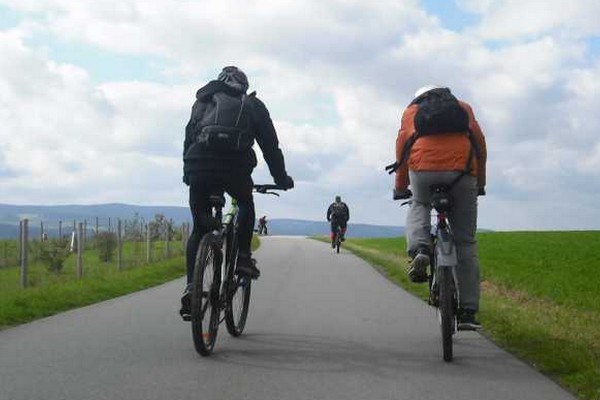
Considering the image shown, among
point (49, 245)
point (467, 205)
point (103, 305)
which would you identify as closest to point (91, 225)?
point (49, 245)

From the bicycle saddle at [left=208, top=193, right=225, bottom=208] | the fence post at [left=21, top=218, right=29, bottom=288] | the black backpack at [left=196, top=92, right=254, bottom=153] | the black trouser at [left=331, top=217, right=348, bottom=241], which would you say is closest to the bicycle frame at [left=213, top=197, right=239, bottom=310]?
the bicycle saddle at [left=208, top=193, right=225, bottom=208]

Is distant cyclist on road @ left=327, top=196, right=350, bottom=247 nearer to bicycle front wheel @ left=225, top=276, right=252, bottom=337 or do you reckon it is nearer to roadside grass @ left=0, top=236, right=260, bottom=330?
roadside grass @ left=0, top=236, right=260, bottom=330

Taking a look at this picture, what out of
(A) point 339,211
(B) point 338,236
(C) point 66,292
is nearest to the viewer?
(C) point 66,292

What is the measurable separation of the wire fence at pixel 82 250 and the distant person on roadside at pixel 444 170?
29.4 feet

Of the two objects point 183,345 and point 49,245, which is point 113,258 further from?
point 183,345

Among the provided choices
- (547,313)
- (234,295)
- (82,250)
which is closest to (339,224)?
(82,250)

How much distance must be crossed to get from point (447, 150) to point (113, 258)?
22.0 m

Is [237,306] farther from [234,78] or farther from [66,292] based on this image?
[66,292]

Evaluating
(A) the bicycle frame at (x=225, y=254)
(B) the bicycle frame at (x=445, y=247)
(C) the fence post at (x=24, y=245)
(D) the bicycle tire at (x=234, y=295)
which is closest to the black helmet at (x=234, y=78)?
(A) the bicycle frame at (x=225, y=254)

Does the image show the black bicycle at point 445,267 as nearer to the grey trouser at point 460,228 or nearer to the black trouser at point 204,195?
the grey trouser at point 460,228

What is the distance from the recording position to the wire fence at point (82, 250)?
1658 centimetres

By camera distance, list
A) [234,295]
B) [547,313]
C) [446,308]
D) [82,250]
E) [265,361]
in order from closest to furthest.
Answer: [446,308], [265,361], [234,295], [547,313], [82,250]

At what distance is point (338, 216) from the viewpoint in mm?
29859

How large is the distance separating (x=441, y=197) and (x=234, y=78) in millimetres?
1844
